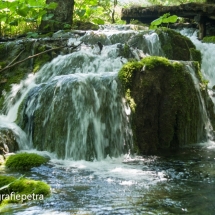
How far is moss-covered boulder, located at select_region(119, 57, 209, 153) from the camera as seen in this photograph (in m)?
6.75

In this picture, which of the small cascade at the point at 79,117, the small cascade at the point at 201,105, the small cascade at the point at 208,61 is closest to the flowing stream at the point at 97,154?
the small cascade at the point at 79,117

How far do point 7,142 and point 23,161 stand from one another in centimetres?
109

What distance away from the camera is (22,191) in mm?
3766

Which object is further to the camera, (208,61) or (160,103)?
(208,61)

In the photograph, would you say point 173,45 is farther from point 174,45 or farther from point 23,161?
point 23,161

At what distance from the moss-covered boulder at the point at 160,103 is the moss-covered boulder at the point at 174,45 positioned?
1.98 m

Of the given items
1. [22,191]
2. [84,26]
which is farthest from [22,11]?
[84,26]

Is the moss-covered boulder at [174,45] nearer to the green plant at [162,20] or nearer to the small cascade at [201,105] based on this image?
the small cascade at [201,105]

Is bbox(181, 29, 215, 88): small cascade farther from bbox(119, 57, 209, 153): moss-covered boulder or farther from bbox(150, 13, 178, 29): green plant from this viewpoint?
bbox(150, 13, 178, 29): green plant

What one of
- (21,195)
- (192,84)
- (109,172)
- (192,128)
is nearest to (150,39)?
(192,84)

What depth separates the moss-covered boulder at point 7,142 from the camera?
609cm

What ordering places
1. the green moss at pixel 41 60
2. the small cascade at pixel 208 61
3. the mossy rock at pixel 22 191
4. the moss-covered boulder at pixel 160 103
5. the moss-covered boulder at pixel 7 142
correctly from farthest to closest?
the small cascade at pixel 208 61, the green moss at pixel 41 60, the moss-covered boulder at pixel 160 103, the moss-covered boulder at pixel 7 142, the mossy rock at pixel 22 191

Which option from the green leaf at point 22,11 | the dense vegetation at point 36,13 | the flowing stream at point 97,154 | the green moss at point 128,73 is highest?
the dense vegetation at point 36,13

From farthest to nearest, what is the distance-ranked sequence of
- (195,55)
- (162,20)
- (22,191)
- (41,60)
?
(195,55) → (41,60) → (162,20) → (22,191)
